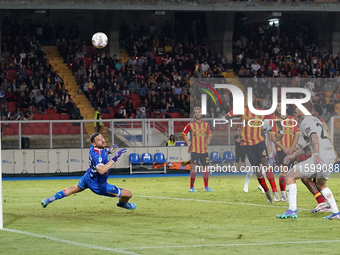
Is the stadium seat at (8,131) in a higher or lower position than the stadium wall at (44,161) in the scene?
higher

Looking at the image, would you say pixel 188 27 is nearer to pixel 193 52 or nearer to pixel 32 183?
pixel 193 52

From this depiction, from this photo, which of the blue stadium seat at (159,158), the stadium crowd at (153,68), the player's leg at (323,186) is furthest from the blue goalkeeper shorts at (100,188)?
the stadium crowd at (153,68)

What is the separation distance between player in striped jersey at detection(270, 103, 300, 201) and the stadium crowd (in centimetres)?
1029

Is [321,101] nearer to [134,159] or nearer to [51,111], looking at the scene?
[134,159]

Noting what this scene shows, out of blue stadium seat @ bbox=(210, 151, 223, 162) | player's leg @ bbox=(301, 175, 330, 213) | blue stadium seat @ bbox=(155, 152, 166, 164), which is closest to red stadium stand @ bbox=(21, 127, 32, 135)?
blue stadium seat @ bbox=(155, 152, 166, 164)

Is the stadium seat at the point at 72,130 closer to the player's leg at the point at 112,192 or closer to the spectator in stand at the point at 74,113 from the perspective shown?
the spectator in stand at the point at 74,113

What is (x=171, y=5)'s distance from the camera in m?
31.3

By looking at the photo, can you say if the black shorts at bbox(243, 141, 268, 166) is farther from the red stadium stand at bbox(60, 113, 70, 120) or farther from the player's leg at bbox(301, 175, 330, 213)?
the red stadium stand at bbox(60, 113, 70, 120)

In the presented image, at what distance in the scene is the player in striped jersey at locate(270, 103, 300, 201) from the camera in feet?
43.5

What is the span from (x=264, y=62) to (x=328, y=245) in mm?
26728

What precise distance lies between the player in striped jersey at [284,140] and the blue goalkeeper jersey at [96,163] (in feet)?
14.3

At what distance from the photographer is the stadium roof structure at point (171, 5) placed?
29470 mm

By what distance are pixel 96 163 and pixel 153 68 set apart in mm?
21074

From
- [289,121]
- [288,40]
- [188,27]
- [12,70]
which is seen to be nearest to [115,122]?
[12,70]
